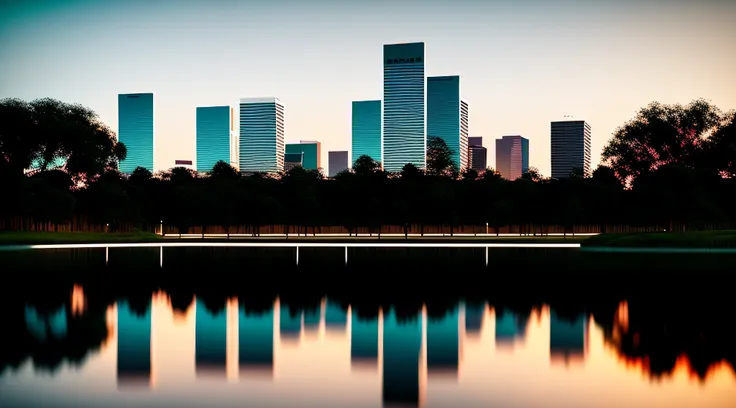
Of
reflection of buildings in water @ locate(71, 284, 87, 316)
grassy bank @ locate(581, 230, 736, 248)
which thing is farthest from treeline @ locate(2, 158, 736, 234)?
reflection of buildings in water @ locate(71, 284, 87, 316)

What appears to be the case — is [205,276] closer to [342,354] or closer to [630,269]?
[342,354]

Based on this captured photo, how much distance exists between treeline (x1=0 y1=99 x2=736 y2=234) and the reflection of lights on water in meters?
74.2

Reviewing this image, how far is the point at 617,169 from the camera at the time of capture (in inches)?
3959

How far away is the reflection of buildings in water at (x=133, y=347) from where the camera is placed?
11414 millimetres

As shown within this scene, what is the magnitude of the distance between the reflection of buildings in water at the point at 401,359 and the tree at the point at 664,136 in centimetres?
8808

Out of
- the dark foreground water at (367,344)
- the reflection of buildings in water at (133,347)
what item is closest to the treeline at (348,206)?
the dark foreground water at (367,344)

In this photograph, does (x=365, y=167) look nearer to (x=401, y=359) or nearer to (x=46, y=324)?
(x=46, y=324)

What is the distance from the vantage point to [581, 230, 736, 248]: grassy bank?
192 feet

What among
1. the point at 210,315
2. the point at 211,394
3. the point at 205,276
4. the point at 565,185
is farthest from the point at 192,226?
the point at 211,394

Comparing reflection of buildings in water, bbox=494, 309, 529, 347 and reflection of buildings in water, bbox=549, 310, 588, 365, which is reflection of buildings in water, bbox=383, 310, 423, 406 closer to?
reflection of buildings in water, bbox=494, 309, 529, 347

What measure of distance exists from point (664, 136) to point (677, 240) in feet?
136

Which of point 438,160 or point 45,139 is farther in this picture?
point 438,160

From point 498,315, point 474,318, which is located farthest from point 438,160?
point 474,318

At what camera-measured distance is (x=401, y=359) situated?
12.9 metres
